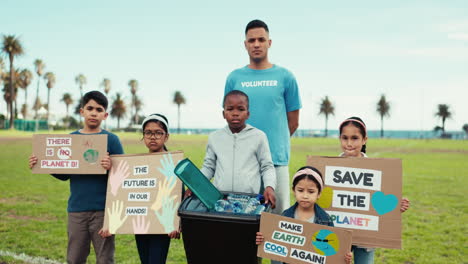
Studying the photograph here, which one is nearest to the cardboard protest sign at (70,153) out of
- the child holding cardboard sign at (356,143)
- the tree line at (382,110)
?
the child holding cardboard sign at (356,143)

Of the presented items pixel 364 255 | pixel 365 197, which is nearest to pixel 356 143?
pixel 365 197

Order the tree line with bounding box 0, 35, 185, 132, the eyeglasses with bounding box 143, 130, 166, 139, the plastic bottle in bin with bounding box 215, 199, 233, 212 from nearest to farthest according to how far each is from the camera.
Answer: the plastic bottle in bin with bounding box 215, 199, 233, 212, the eyeglasses with bounding box 143, 130, 166, 139, the tree line with bounding box 0, 35, 185, 132

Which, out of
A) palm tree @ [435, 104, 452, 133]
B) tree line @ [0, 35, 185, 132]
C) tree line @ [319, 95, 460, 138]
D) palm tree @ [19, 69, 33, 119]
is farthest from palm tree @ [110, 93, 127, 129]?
palm tree @ [435, 104, 452, 133]

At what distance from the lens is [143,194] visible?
3012mm

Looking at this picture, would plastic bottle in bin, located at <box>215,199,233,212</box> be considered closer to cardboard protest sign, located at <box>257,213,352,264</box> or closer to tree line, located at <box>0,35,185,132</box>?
cardboard protest sign, located at <box>257,213,352,264</box>

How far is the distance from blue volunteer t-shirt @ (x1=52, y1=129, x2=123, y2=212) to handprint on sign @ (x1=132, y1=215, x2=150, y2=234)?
482 mm

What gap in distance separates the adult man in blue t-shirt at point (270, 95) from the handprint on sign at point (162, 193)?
95 centimetres

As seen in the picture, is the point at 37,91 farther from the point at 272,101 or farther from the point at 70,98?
the point at 272,101

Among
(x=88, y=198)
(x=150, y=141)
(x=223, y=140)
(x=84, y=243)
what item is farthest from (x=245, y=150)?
(x=84, y=243)

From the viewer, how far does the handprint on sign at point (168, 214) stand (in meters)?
2.88

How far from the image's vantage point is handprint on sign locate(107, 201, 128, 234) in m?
3.04

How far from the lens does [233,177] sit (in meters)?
2.86

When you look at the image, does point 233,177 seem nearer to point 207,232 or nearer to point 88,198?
point 207,232

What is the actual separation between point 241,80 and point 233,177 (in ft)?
3.41
